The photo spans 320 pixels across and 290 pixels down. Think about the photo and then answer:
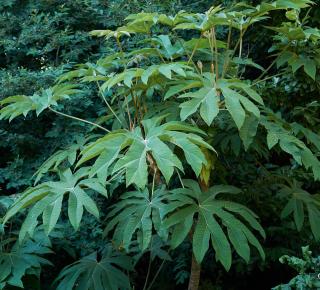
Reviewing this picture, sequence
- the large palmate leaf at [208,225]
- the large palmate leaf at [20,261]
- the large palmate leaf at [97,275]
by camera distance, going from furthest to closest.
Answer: the large palmate leaf at [97,275] → the large palmate leaf at [20,261] → the large palmate leaf at [208,225]

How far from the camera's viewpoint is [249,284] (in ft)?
11.1

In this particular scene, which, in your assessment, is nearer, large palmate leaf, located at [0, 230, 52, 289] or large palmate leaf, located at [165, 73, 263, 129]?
large palmate leaf, located at [165, 73, 263, 129]

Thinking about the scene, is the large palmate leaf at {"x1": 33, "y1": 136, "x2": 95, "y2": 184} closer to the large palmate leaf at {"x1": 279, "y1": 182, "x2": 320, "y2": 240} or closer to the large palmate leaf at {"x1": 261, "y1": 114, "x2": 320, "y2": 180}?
the large palmate leaf at {"x1": 261, "y1": 114, "x2": 320, "y2": 180}

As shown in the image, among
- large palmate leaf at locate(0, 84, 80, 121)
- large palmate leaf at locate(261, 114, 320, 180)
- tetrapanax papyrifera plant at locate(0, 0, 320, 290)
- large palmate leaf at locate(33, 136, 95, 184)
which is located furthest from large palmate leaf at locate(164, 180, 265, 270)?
large palmate leaf at locate(0, 84, 80, 121)

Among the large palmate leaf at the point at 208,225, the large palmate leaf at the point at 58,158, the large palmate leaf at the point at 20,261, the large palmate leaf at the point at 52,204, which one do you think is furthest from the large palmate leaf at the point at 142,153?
the large palmate leaf at the point at 20,261

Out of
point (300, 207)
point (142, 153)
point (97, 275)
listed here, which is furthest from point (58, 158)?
point (300, 207)

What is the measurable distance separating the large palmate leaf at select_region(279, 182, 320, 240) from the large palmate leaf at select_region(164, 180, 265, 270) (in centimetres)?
36

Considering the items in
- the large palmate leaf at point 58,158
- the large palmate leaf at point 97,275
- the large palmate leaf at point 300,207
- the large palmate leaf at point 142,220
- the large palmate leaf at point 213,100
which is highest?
the large palmate leaf at point 213,100

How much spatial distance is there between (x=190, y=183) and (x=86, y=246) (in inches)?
36.1

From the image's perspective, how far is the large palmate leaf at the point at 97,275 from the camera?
7.94ft

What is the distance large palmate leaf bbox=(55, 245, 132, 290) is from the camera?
242 centimetres

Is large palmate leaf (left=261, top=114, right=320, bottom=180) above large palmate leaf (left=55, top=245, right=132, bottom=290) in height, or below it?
above

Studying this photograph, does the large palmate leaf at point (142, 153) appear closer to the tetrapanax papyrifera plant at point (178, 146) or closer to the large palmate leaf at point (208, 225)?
the tetrapanax papyrifera plant at point (178, 146)

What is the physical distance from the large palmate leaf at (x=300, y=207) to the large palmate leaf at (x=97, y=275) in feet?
2.68
